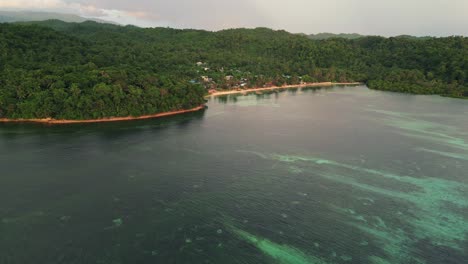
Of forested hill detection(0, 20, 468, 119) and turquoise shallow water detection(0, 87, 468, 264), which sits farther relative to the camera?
forested hill detection(0, 20, 468, 119)

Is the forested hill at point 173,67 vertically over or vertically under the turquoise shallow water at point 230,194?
over

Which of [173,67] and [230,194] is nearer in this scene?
[230,194]

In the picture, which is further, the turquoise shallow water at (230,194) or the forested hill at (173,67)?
the forested hill at (173,67)

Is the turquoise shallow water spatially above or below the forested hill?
below

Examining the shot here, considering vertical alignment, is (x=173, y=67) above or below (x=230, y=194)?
above
